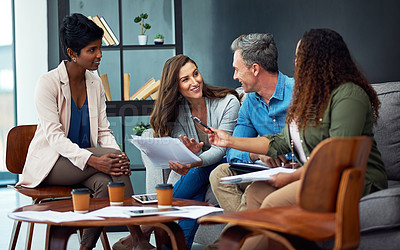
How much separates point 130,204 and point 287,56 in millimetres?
2976

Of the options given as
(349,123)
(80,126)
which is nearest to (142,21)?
(80,126)

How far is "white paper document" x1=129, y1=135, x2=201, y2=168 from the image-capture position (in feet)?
8.12

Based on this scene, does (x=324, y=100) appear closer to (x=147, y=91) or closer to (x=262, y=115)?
(x=262, y=115)

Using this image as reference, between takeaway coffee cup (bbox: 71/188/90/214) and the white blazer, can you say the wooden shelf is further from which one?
takeaway coffee cup (bbox: 71/188/90/214)

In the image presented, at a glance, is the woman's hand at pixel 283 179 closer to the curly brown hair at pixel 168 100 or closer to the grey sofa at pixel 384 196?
the grey sofa at pixel 384 196

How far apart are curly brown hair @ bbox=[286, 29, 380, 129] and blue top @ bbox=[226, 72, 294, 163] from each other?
2.49ft

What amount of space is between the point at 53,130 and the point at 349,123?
169 cm

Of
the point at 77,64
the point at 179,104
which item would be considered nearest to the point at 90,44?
the point at 77,64

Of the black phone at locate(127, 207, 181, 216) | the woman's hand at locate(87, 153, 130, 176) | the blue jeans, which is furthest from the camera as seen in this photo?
the blue jeans

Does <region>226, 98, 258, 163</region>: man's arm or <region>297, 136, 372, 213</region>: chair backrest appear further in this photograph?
<region>226, 98, 258, 163</region>: man's arm

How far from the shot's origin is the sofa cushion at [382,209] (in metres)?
1.86

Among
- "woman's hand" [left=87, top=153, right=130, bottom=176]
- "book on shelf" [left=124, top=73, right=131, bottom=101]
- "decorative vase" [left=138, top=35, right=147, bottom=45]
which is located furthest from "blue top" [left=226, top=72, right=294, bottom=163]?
"decorative vase" [left=138, top=35, right=147, bottom=45]

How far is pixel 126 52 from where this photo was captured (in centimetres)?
398

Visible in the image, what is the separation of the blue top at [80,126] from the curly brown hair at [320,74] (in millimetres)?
1443
